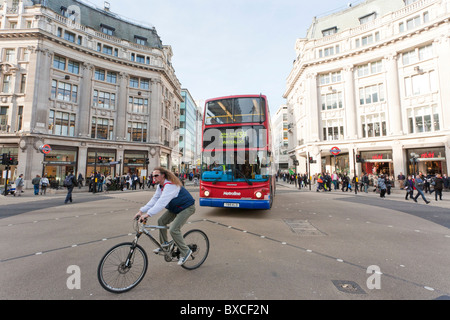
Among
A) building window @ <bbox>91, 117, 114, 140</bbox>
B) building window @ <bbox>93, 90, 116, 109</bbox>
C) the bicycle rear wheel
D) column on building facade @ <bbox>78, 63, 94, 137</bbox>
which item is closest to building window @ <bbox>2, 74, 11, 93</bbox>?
column on building facade @ <bbox>78, 63, 94, 137</bbox>

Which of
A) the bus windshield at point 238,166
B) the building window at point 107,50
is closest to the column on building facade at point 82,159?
the building window at point 107,50

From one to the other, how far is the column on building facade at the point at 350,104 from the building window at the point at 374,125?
3.46 feet

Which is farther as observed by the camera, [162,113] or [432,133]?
[162,113]

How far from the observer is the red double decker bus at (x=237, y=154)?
312 inches

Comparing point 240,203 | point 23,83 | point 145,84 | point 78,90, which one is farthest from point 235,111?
point 145,84

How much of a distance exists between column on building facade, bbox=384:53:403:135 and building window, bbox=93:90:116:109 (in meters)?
37.5

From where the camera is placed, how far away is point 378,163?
27.7 meters

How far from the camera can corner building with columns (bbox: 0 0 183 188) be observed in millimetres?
24656

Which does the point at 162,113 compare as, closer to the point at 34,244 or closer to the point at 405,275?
the point at 34,244

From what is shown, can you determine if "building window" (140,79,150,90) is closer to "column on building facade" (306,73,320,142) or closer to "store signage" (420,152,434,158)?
"column on building facade" (306,73,320,142)

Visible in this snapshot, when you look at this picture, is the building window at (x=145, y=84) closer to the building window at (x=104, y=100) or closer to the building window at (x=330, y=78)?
the building window at (x=104, y=100)
